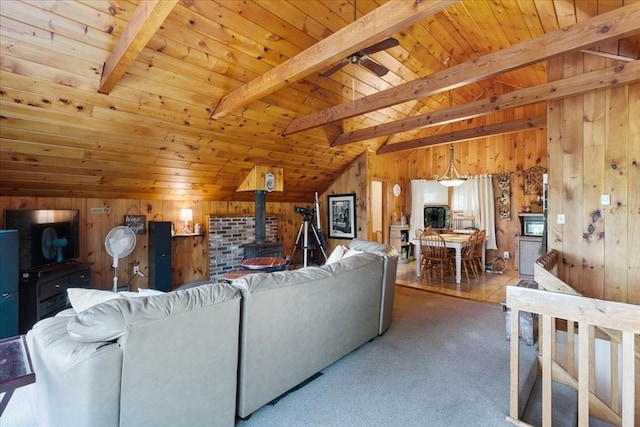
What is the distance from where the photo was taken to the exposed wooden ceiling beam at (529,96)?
304 cm

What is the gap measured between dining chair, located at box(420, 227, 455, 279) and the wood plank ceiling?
193 centimetres

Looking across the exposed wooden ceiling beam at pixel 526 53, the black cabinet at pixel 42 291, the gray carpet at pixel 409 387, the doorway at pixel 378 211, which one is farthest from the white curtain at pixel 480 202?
the black cabinet at pixel 42 291

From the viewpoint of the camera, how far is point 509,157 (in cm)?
635

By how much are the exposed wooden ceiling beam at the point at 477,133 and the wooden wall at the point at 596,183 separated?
133 centimetres

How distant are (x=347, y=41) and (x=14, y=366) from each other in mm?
2700

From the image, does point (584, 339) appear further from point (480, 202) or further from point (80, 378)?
point (480, 202)

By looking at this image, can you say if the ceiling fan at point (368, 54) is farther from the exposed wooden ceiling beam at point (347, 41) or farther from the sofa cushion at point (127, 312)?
the sofa cushion at point (127, 312)

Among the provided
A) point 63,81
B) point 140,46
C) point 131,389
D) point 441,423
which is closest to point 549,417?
point 441,423

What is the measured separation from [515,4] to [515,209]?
4.21 metres

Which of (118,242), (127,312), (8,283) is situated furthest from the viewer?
(118,242)

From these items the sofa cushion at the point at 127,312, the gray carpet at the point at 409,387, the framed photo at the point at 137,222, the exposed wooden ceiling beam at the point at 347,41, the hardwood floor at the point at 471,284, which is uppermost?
the exposed wooden ceiling beam at the point at 347,41

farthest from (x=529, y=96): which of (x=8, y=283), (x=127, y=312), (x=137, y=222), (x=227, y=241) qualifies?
(x=8, y=283)

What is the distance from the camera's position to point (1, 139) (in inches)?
118

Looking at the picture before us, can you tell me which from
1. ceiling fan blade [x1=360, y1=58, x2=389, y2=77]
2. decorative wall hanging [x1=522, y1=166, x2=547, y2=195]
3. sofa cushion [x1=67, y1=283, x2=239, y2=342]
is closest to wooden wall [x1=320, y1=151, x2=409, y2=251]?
decorative wall hanging [x1=522, y1=166, x2=547, y2=195]
